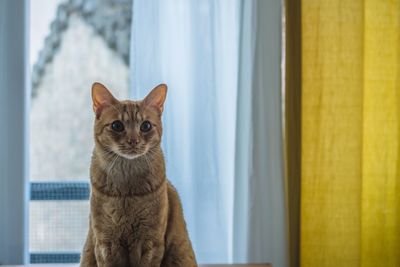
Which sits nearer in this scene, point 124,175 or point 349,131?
point 124,175

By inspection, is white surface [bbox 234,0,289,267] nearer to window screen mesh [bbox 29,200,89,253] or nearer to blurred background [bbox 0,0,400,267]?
blurred background [bbox 0,0,400,267]

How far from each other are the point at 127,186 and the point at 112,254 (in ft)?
0.49

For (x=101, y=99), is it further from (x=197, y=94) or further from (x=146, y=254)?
(x=197, y=94)

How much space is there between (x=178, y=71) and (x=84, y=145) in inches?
17.1

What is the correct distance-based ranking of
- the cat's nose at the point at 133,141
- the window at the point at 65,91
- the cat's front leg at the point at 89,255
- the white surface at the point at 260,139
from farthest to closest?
the window at the point at 65,91
the white surface at the point at 260,139
the cat's front leg at the point at 89,255
the cat's nose at the point at 133,141

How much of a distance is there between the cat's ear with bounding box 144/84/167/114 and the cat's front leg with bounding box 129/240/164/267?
0.30m

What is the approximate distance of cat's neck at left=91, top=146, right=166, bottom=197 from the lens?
41.6 inches

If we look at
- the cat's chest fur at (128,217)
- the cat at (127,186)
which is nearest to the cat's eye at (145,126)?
the cat at (127,186)

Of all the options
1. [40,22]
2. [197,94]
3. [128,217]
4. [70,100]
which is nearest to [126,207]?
[128,217]

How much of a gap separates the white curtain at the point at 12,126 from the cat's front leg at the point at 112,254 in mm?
676

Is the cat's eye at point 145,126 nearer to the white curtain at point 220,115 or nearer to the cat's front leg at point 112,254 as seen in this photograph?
the cat's front leg at point 112,254

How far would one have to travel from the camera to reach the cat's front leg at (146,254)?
1061 millimetres

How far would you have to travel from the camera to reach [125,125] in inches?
41.9

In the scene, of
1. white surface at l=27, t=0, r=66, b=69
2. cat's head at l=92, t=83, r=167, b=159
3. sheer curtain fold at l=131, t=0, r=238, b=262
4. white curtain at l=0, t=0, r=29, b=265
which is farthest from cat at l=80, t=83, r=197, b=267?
white surface at l=27, t=0, r=66, b=69
